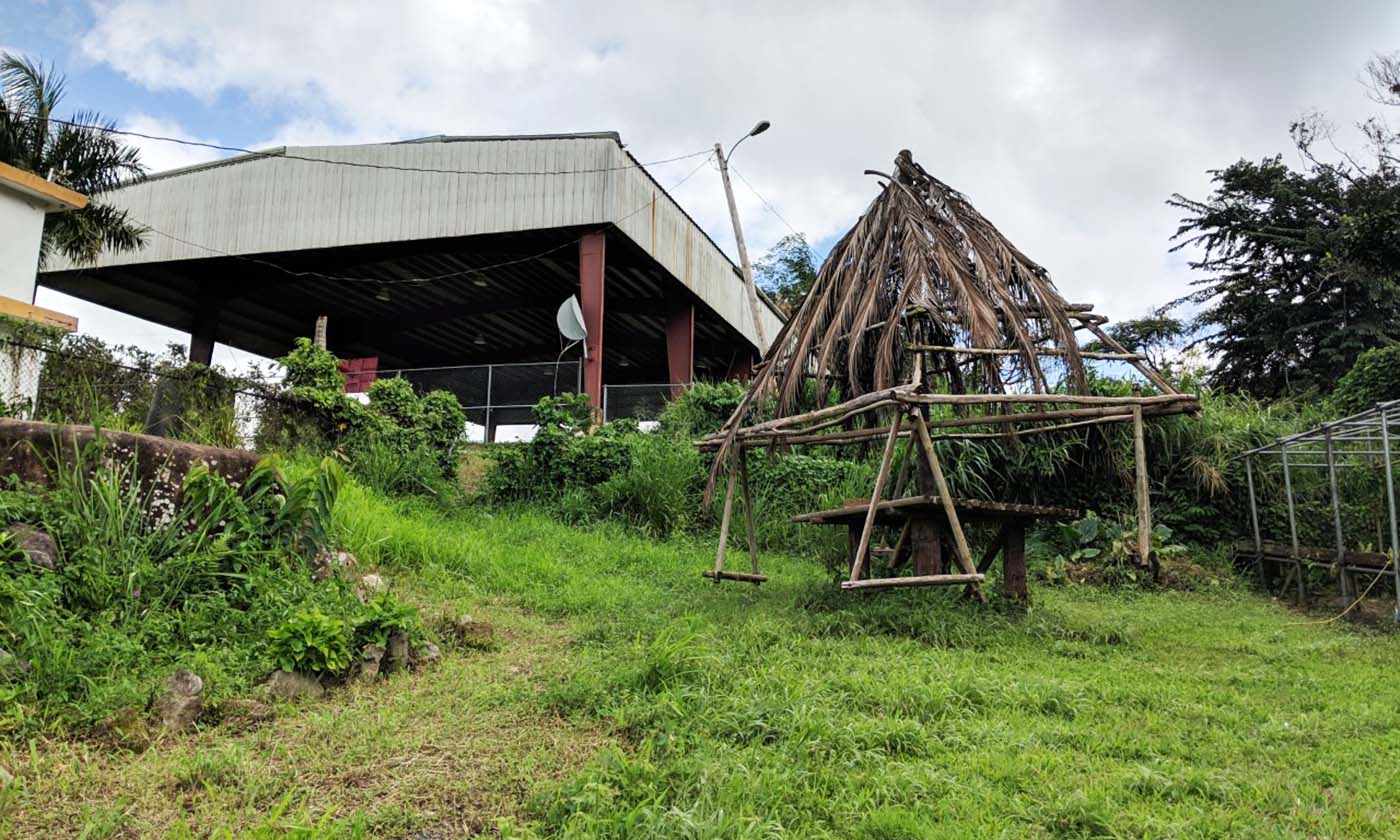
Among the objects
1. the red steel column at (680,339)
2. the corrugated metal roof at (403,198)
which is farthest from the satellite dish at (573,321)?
the red steel column at (680,339)

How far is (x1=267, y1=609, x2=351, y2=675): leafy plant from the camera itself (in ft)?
13.0

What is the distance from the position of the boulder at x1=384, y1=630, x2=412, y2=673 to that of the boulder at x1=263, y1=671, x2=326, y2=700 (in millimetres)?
385

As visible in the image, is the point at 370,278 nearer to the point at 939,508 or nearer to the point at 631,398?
the point at 631,398

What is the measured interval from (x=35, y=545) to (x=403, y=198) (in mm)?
13190

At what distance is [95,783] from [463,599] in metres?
3.15

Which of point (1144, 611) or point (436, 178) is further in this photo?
point (436, 178)

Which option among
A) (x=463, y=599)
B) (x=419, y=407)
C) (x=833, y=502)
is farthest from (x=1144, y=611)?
(x=419, y=407)

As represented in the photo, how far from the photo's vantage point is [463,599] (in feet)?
19.8

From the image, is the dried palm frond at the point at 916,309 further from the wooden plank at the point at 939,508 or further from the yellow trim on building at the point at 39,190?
the yellow trim on building at the point at 39,190

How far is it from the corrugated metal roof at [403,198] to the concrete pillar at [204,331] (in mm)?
2095

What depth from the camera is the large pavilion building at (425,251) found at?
51.4 feet

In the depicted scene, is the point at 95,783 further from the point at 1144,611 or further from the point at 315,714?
the point at 1144,611

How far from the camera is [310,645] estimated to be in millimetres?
3990

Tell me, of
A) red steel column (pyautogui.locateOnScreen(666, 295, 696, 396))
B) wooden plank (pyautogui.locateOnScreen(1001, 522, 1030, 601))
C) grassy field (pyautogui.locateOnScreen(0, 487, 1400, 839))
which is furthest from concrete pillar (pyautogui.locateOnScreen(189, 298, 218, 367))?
wooden plank (pyautogui.locateOnScreen(1001, 522, 1030, 601))
